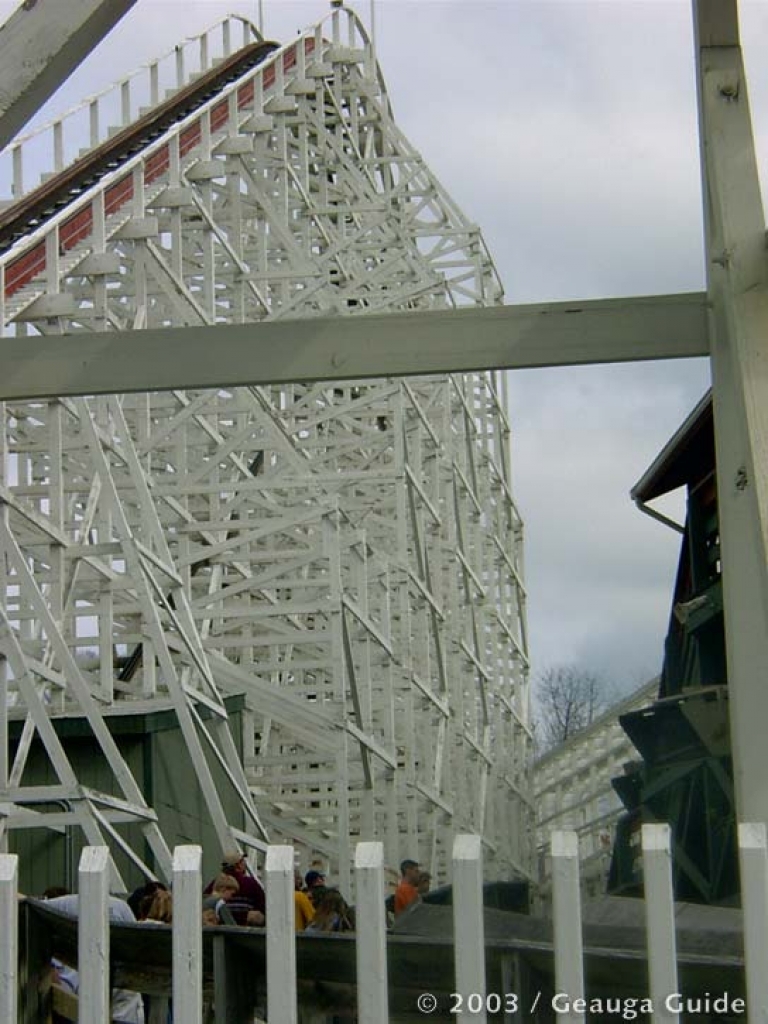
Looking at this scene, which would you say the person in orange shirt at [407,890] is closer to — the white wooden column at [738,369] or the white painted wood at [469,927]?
the white wooden column at [738,369]

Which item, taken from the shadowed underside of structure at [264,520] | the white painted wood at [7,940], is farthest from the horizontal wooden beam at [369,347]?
the shadowed underside of structure at [264,520]

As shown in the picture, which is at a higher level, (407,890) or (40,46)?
(40,46)

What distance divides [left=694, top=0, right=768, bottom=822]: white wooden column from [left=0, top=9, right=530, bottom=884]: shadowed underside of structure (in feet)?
24.8

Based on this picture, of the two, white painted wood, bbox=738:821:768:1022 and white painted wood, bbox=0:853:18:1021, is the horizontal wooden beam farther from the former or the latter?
white painted wood, bbox=738:821:768:1022

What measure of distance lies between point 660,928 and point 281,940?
46 cm

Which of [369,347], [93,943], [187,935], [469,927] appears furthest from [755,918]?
[369,347]

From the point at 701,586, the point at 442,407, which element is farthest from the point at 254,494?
the point at 701,586

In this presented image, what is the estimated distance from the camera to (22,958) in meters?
3.00

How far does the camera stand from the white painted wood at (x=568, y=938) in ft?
7.82

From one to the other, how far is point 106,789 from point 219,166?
4752 millimetres

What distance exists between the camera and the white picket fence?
236 cm

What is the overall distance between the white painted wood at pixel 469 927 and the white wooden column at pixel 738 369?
505mm

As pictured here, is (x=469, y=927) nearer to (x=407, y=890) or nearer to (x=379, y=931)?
(x=379, y=931)

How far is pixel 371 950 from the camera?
245 cm
